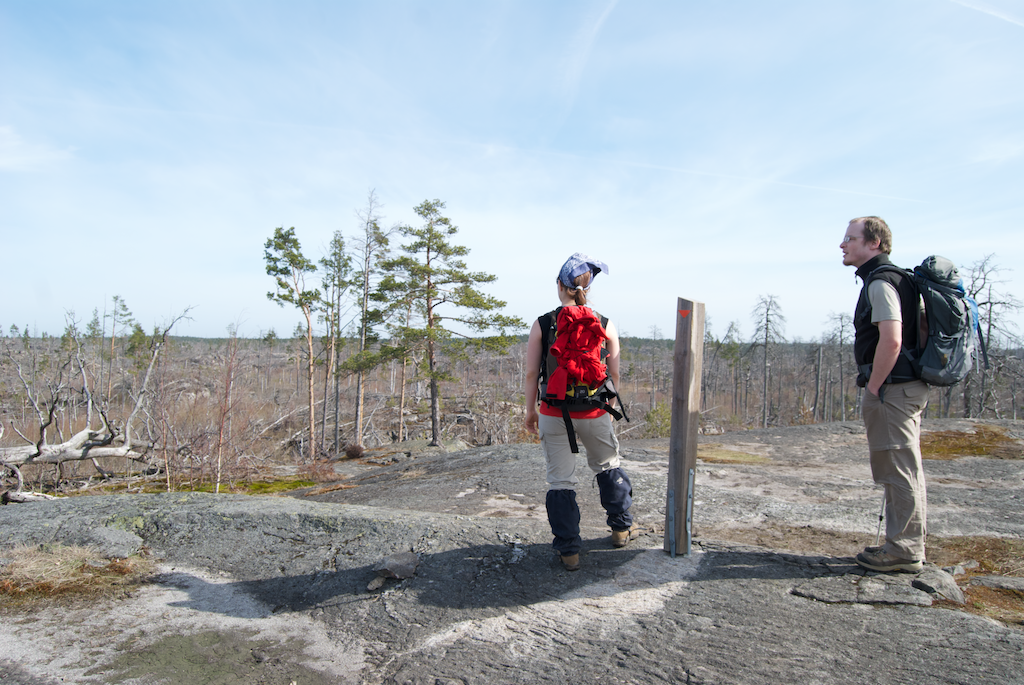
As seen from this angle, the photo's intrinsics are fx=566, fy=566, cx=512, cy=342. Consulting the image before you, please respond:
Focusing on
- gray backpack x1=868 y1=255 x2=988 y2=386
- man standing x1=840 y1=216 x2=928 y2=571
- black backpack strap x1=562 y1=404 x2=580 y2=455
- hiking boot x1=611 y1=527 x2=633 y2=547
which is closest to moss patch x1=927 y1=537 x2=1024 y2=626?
man standing x1=840 y1=216 x2=928 y2=571

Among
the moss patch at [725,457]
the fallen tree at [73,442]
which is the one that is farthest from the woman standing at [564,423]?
the fallen tree at [73,442]

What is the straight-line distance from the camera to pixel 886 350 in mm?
3277

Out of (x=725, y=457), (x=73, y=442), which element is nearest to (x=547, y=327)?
(x=725, y=457)

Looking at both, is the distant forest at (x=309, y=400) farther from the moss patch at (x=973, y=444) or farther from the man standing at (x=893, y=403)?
the man standing at (x=893, y=403)

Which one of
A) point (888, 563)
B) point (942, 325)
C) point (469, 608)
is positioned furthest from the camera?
point (888, 563)

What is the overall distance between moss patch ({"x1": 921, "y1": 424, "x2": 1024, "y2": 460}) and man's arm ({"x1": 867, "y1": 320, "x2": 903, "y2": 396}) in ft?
26.7

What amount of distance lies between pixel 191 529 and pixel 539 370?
10.1 ft

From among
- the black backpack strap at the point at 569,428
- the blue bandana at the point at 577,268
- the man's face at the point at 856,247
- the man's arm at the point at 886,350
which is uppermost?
the man's face at the point at 856,247

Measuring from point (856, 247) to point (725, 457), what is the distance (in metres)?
7.23

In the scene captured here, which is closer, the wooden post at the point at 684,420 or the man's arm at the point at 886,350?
the man's arm at the point at 886,350

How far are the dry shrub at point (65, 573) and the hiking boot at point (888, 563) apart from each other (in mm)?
4634

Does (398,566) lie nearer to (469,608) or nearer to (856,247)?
(469,608)

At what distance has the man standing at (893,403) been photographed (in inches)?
130

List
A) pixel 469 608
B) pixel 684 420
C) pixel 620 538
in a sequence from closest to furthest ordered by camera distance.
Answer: pixel 469 608 → pixel 684 420 → pixel 620 538
